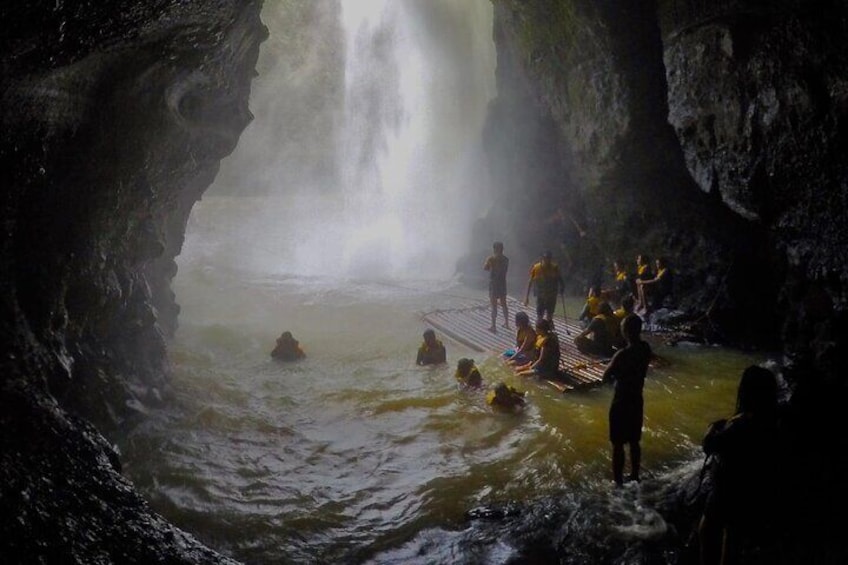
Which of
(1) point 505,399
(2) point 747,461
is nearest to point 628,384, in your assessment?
(2) point 747,461

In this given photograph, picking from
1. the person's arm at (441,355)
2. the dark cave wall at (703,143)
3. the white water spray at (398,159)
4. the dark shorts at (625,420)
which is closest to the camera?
the dark shorts at (625,420)

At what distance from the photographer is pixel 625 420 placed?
507cm

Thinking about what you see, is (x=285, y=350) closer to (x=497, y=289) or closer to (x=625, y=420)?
(x=497, y=289)

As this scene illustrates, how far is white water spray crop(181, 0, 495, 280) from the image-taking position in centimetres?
2522

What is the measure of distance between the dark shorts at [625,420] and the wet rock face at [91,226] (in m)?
3.55

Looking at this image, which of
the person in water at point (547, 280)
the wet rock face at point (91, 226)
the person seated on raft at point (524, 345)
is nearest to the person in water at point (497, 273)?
the person in water at point (547, 280)

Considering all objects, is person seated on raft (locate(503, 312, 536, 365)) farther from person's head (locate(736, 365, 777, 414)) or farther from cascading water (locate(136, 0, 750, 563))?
person's head (locate(736, 365, 777, 414))

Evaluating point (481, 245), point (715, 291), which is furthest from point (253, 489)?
point (481, 245)

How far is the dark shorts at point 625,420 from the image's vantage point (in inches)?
199

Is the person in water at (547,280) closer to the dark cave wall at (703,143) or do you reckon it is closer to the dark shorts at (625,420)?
the dark cave wall at (703,143)

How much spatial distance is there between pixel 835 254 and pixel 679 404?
9.47 feet

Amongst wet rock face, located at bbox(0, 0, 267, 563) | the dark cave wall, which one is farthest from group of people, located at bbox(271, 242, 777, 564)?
wet rock face, located at bbox(0, 0, 267, 563)

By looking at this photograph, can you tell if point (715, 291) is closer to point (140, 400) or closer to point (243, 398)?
point (243, 398)

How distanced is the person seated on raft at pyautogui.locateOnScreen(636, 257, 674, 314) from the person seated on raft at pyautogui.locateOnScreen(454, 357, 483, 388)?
17.1ft
